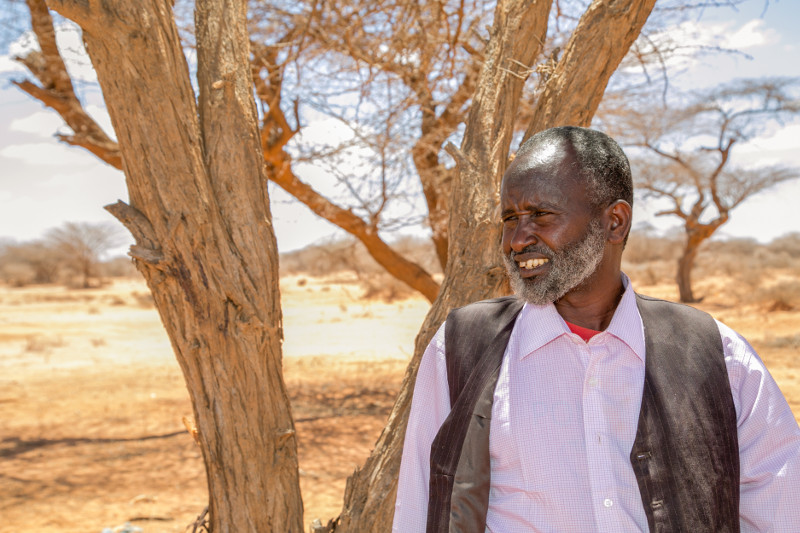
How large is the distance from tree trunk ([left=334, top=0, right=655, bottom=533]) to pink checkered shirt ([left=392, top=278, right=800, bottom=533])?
0.93 m

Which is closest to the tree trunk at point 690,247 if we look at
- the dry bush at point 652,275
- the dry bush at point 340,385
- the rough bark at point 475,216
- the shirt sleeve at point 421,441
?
the dry bush at point 652,275

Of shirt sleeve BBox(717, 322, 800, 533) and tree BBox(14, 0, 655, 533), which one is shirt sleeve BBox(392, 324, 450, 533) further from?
tree BBox(14, 0, 655, 533)

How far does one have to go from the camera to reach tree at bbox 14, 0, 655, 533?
246cm

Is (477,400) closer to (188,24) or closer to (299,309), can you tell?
(188,24)

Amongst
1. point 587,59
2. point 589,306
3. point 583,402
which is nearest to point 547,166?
point 589,306

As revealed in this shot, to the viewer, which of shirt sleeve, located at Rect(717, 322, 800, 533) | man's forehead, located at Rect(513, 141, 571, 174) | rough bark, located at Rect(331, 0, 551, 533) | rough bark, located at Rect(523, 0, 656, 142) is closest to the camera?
shirt sleeve, located at Rect(717, 322, 800, 533)

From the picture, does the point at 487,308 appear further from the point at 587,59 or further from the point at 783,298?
the point at 783,298

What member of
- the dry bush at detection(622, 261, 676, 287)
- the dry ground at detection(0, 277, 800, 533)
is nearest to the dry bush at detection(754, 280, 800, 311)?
the dry ground at detection(0, 277, 800, 533)

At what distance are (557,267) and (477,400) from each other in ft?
1.29

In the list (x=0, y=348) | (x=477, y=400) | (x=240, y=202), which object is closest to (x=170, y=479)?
(x=240, y=202)

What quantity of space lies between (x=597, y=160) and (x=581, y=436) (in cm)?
68

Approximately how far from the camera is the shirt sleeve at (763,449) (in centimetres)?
134

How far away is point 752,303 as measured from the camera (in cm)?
1716

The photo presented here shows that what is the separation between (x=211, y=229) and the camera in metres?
2.54
